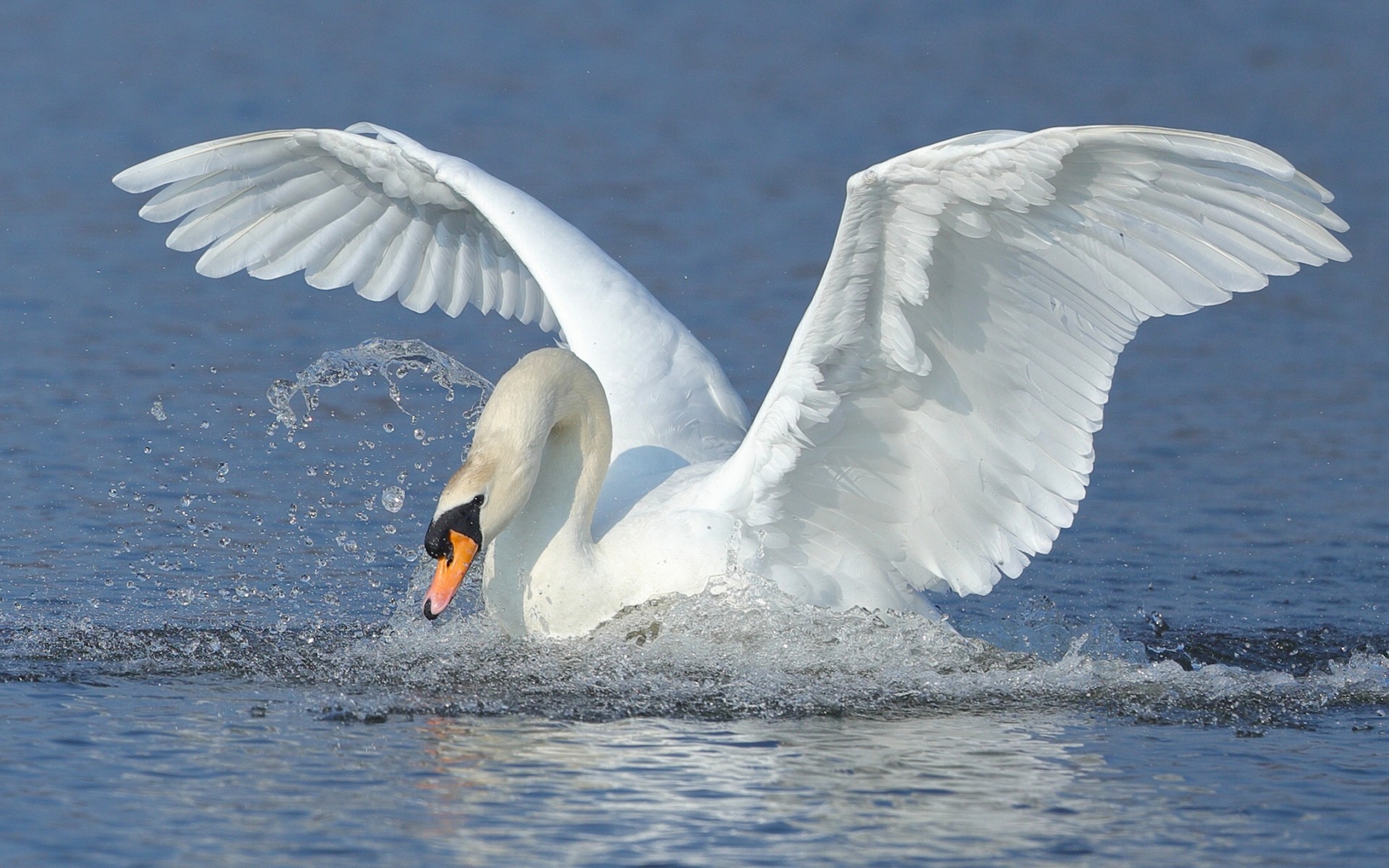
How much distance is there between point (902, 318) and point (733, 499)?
2.98ft

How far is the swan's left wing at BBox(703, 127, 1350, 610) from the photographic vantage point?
6281mm

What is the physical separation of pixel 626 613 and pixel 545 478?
56 centimetres

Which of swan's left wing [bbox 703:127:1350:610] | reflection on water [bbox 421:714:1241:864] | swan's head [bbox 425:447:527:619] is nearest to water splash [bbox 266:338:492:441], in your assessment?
swan's head [bbox 425:447:527:619]

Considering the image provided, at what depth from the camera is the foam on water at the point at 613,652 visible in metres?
6.90

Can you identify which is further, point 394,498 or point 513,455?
point 394,498

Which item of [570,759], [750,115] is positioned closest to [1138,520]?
[570,759]

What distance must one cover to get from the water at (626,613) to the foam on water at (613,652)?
0.02 metres

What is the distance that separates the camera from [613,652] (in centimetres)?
713

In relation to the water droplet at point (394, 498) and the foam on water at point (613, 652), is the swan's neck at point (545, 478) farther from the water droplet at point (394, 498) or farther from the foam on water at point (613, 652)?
the water droplet at point (394, 498)

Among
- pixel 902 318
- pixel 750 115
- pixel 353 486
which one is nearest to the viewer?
pixel 902 318

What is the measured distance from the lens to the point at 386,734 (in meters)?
6.40

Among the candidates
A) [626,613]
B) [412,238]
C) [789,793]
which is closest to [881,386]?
[626,613]

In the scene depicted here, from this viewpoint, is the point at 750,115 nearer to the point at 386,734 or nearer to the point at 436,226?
the point at 436,226

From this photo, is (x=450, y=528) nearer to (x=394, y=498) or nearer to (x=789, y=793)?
(x=394, y=498)
